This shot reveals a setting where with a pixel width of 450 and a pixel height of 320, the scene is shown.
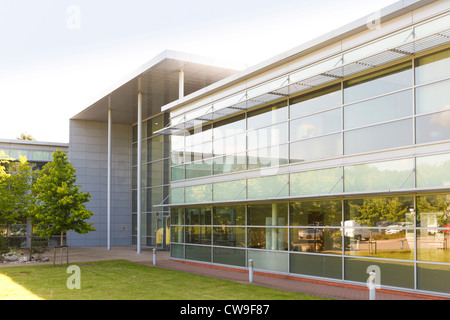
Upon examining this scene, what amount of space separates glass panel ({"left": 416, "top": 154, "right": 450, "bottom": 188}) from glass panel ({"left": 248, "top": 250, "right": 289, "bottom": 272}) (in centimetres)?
678

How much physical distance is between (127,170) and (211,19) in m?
27.1

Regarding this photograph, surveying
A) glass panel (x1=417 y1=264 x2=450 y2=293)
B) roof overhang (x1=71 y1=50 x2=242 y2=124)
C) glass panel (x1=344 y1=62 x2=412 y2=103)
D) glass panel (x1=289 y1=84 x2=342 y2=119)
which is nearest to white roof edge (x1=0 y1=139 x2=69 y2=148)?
roof overhang (x1=71 y1=50 x2=242 y2=124)

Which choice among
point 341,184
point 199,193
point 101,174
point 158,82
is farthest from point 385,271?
point 101,174

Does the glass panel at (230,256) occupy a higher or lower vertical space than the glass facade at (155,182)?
lower

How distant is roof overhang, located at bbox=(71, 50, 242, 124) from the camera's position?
2594 centimetres

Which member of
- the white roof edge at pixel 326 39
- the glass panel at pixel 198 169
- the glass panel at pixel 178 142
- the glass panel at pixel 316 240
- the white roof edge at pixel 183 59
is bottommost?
the glass panel at pixel 316 240

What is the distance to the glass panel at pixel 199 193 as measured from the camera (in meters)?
23.9

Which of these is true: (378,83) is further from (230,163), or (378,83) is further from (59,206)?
(59,206)

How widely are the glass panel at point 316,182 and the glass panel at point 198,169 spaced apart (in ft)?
20.8

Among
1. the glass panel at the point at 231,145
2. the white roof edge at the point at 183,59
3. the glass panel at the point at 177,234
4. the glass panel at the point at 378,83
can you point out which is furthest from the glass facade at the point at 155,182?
the glass panel at the point at 378,83

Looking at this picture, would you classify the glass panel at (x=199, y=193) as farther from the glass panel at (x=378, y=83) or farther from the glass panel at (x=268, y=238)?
the glass panel at (x=378, y=83)

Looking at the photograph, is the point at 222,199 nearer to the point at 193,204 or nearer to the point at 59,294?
the point at 193,204

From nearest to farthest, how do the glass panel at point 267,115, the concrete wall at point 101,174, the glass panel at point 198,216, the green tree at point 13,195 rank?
the glass panel at point 267,115, the glass panel at point 198,216, the green tree at point 13,195, the concrete wall at point 101,174

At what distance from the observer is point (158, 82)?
2978 cm
